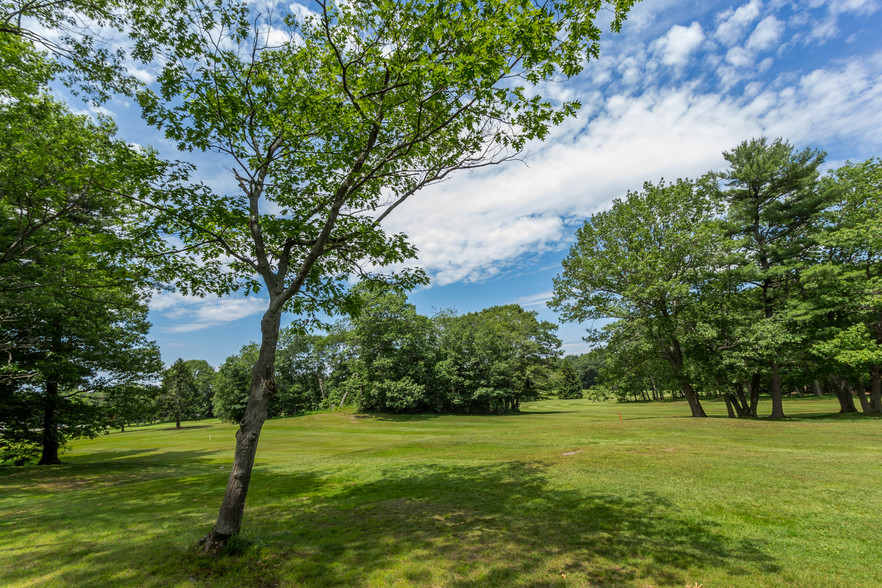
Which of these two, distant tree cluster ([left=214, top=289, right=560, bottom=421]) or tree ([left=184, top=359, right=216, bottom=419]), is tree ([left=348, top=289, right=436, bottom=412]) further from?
tree ([left=184, top=359, right=216, bottom=419])

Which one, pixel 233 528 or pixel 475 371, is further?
pixel 475 371

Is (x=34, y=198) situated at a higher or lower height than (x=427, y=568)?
higher

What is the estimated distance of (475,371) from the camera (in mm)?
48469

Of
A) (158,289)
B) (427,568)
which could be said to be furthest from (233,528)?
(158,289)

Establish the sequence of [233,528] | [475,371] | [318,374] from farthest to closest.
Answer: [318,374], [475,371], [233,528]

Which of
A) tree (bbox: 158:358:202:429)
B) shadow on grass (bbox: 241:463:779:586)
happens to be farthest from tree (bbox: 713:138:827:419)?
tree (bbox: 158:358:202:429)

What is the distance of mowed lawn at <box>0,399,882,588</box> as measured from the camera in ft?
16.7

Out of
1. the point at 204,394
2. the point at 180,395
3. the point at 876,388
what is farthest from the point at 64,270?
the point at 204,394

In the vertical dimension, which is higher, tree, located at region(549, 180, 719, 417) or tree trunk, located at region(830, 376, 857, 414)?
tree, located at region(549, 180, 719, 417)

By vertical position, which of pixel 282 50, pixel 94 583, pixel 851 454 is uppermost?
pixel 282 50

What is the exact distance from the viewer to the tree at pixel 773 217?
81.4ft

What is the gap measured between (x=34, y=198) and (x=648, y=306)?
3012cm

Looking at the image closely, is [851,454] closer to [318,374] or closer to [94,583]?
[94,583]

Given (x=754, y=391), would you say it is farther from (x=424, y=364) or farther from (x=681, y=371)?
(x=424, y=364)
